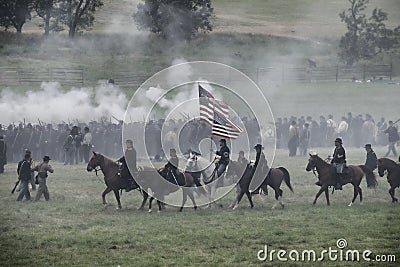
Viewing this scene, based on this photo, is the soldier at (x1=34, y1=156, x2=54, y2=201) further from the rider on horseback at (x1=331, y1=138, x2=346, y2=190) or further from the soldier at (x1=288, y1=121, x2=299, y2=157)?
the soldier at (x1=288, y1=121, x2=299, y2=157)

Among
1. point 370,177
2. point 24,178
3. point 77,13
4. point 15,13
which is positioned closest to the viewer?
point 370,177

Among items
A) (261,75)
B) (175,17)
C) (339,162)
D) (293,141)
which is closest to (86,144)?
(293,141)

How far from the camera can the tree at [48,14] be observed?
41500mm

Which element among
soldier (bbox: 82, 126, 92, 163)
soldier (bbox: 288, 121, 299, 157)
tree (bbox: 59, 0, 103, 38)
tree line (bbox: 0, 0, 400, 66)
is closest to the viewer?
soldier (bbox: 82, 126, 92, 163)

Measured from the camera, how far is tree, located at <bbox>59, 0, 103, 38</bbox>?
42.2 m

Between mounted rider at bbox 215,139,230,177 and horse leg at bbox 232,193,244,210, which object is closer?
mounted rider at bbox 215,139,230,177

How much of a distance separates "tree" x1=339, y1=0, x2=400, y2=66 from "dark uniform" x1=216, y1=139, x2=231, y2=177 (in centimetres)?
2787

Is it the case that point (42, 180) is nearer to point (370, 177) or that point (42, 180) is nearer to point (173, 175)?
point (173, 175)

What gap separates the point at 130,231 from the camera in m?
18.5

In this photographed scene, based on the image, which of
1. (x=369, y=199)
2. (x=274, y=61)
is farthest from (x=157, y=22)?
(x=369, y=199)

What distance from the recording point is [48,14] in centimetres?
4197

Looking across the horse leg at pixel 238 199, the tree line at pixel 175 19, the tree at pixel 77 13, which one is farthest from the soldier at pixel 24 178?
the tree at pixel 77 13

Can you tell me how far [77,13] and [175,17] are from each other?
5.62 m

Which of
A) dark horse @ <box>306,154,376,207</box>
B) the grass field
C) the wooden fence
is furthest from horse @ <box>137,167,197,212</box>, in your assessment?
the wooden fence
